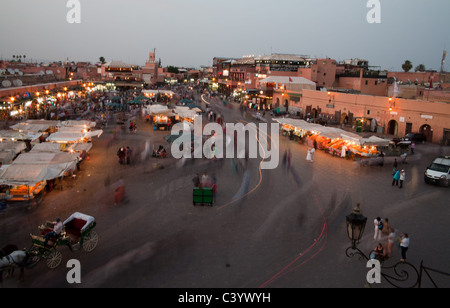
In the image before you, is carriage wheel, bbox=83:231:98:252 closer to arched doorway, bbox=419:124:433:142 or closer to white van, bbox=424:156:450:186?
white van, bbox=424:156:450:186

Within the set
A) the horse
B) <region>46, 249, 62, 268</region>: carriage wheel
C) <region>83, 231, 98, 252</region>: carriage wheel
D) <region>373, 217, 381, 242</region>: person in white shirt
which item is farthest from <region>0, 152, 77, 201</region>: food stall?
<region>373, 217, 381, 242</region>: person in white shirt

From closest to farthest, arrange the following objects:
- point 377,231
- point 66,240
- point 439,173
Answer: point 66,240 → point 377,231 → point 439,173

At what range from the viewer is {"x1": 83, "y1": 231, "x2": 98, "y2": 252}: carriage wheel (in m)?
9.13

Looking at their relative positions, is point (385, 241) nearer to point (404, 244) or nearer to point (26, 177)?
point (404, 244)

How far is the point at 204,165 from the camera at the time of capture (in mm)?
18703

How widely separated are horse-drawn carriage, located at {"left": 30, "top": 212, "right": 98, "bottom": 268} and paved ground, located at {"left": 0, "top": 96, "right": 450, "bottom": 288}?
0.85 feet

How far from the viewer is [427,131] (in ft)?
87.0

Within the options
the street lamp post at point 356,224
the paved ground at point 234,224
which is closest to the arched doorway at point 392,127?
the paved ground at point 234,224

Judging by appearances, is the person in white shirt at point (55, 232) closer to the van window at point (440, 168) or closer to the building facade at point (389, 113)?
the van window at point (440, 168)

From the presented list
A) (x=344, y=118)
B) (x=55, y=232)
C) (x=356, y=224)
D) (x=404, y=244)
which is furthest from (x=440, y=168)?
(x=344, y=118)

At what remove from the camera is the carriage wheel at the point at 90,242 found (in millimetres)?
9133

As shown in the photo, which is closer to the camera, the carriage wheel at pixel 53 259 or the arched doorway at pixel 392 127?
the carriage wheel at pixel 53 259

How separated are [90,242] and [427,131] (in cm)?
2631

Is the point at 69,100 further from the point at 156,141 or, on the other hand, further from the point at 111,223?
the point at 111,223
